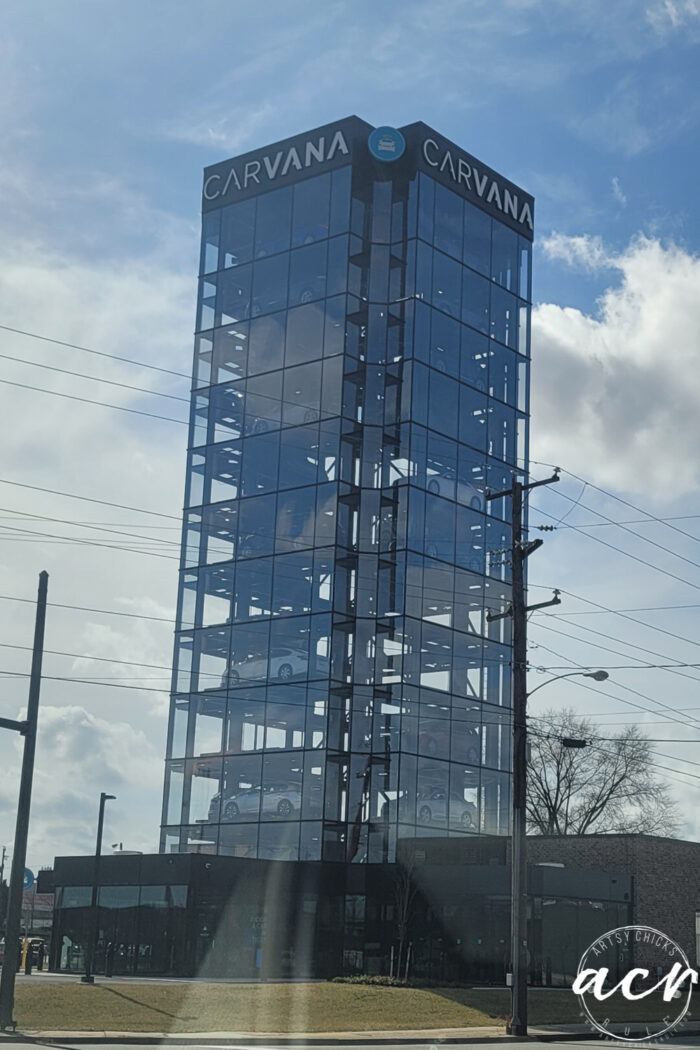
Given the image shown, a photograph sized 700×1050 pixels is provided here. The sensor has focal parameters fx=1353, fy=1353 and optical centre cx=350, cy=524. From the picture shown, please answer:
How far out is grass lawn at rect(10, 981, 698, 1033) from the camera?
32.8 m

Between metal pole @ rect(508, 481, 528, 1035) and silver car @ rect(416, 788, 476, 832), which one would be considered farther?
silver car @ rect(416, 788, 476, 832)

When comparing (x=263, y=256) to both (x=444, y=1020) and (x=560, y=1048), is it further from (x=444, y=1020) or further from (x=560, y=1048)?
(x=560, y=1048)

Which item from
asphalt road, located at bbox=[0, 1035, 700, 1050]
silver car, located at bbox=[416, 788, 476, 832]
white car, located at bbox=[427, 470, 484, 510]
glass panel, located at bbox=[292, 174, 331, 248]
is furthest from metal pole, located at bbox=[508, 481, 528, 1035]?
glass panel, located at bbox=[292, 174, 331, 248]

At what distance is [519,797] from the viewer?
3600cm

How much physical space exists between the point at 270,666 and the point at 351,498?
9233 millimetres

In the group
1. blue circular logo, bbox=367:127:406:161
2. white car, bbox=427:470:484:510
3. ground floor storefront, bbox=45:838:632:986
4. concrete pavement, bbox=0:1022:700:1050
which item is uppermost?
blue circular logo, bbox=367:127:406:161

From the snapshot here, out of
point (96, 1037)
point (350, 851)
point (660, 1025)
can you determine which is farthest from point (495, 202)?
point (96, 1037)

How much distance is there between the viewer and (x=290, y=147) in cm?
7381

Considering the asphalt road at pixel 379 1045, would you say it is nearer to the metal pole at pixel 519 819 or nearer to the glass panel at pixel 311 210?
the metal pole at pixel 519 819

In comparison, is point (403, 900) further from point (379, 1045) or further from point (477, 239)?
point (477, 239)

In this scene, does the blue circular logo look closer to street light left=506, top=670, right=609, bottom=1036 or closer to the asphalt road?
street light left=506, top=670, right=609, bottom=1036

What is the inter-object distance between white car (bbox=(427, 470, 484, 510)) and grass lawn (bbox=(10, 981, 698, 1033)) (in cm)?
2843

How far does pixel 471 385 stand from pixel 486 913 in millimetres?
28308

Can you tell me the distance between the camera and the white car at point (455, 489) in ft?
224
